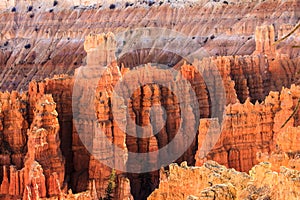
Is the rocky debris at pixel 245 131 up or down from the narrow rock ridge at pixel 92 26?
down

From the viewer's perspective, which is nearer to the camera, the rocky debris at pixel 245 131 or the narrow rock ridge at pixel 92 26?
the rocky debris at pixel 245 131

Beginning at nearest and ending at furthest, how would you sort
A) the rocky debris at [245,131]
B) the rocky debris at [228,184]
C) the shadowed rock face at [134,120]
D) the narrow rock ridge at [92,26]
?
the rocky debris at [228,184] < the shadowed rock face at [134,120] < the rocky debris at [245,131] < the narrow rock ridge at [92,26]

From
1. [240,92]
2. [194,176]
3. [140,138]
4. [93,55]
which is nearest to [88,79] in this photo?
[93,55]

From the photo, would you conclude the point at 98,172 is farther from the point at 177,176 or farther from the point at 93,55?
the point at 177,176

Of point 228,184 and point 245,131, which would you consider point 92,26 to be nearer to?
point 245,131

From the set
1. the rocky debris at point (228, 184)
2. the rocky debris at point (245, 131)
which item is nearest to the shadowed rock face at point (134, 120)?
the rocky debris at point (245, 131)

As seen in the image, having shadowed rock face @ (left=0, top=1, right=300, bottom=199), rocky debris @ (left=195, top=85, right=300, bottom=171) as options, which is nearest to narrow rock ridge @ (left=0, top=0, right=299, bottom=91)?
shadowed rock face @ (left=0, top=1, right=300, bottom=199)

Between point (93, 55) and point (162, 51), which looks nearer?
point (93, 55)

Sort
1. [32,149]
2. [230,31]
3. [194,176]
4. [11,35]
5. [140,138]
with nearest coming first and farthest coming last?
[194,176]
[32,149]
[140,138]
[230,31]
[11,35]

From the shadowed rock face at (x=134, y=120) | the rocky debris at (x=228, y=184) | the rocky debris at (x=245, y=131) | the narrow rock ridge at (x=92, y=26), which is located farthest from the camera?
the narrow rock ridge at (x=92, y=26)

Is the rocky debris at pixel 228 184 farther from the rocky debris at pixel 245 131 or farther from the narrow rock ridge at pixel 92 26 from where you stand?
the narrow rock ridge at pixel 92 26

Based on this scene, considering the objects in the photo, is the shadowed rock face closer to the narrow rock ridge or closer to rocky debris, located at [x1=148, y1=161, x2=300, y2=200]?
rocky debris, located at [x1=148, y1=161, x2=300, y2=200]
